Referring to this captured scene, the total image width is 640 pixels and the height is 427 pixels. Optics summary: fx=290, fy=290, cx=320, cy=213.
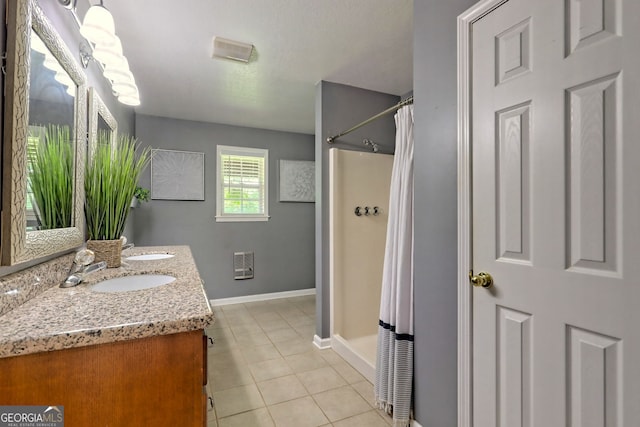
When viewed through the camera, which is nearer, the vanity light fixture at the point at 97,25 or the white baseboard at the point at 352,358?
the vanity light fixture at the point at 97,25

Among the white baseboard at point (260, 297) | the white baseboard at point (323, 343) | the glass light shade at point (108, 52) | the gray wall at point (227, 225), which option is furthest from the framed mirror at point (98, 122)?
the white baseboard at point (260, 297)

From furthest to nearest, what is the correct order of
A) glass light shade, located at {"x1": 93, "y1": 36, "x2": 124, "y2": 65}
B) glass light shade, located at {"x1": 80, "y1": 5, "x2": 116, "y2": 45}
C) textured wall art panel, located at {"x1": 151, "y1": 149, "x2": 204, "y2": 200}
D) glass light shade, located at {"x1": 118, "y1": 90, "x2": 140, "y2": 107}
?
textured wall art panel, located at {"x1": 151, "y1": 149, "x2": 204, "y2": 200} → glass light shade, located at {"x1": 118, "y1": 90, "x2": 140, "y2": 107} → glass light shade, located at {"x1": 93, "y1": 36, "x2": 124, "y2": 65} → glass light shade, located at {"x1": 80, "y1": 5, "x2": 116, "y2": 45}

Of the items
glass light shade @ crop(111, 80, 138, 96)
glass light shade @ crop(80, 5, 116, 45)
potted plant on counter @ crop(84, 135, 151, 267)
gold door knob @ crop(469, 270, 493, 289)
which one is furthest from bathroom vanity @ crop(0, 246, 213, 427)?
glass light shade @ crop(111, 80, 138, 96)

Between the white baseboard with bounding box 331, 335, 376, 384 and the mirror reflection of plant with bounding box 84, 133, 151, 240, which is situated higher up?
the mirror reflection of plant with bounding box 84, 133, 151, 240

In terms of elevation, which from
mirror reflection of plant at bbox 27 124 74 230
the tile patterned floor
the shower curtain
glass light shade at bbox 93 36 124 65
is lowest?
the tile patterned floor

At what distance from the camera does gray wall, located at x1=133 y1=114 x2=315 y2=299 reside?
3600mm

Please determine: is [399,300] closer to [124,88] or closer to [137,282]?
[137,282]

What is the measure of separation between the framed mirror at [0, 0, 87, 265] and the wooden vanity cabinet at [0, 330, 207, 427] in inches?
15.9

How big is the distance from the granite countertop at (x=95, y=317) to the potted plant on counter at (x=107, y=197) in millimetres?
443

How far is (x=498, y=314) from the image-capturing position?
3.75ft

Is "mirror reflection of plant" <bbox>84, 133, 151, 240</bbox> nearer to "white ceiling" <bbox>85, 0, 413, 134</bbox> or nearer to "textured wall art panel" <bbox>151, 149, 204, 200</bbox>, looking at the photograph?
"white ceiling" <bbox>85, 0, 413, 134</bbox>

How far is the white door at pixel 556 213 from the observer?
827 millimetres

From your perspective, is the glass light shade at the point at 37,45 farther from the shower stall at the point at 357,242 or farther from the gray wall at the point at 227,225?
the gray wall at the point at 227,225

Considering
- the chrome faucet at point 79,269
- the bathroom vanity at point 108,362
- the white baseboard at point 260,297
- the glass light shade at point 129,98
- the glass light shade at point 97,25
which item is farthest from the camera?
the white baseboard at point 260,297
